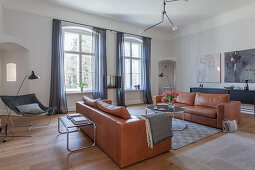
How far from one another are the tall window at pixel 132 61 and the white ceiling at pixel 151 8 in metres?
1.15

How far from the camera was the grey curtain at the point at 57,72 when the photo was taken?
17.3 ft

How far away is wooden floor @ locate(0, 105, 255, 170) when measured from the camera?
83.2 inches

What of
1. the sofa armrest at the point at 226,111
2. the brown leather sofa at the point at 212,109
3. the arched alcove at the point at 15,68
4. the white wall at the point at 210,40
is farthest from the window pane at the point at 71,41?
the sofa armrest at the point at 226,111

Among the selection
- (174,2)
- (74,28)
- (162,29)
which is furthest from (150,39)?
(74,28)

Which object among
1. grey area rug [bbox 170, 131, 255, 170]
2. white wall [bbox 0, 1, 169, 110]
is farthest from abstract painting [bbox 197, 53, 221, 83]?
white wall [bbox 0, 1, 169, 110]

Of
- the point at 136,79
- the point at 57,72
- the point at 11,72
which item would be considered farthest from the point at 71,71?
the point at 136,79

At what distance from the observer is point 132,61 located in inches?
300

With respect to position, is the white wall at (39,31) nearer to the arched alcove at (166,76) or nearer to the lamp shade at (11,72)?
the lamp shade at (11,72)

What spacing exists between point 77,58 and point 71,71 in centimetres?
59

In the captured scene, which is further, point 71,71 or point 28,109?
point 71,71

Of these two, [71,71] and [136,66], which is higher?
[136,66]

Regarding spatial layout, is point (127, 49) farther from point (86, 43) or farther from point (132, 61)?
point (86, 43)

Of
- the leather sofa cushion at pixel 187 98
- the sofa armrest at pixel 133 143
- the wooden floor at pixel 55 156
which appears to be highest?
the leather sofa cushion at pixel 187 98

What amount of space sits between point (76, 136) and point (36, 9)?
453cm
